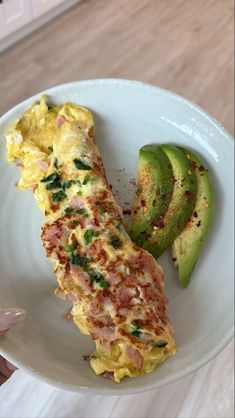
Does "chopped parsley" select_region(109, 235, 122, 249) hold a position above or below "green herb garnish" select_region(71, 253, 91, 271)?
above

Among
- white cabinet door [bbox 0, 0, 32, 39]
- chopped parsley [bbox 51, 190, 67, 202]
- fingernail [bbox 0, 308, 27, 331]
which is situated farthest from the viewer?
chopped parsley [bbox 51, 190, 67, 202]

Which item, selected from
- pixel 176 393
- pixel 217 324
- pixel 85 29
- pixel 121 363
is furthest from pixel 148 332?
pixel 85 29

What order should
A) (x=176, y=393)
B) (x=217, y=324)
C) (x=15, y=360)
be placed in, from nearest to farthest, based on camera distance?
(x=15, y=360)
(x=217, y=324)
(x=176, y=393)

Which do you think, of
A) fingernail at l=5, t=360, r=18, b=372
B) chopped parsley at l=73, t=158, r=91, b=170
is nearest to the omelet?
chopped parsley at l=73, t=158, r=91, b=170

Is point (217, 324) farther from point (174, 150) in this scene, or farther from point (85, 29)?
point (85, 29)

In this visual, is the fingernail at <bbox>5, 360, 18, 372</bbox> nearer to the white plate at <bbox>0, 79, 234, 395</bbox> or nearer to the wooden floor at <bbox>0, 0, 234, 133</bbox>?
the white plate at <bbox>0, 79, 234, 395</bbox>

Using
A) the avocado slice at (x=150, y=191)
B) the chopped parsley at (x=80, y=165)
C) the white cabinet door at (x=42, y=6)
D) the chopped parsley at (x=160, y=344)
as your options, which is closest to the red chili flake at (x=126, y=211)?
the avocado slice at (x=150, y=191)

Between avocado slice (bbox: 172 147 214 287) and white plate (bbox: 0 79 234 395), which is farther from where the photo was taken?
avocado slice (bbox: 172 147 214 287)

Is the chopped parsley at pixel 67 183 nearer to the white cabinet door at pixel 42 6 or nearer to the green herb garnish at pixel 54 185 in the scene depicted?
the green herb garnish at pixel 54 185
